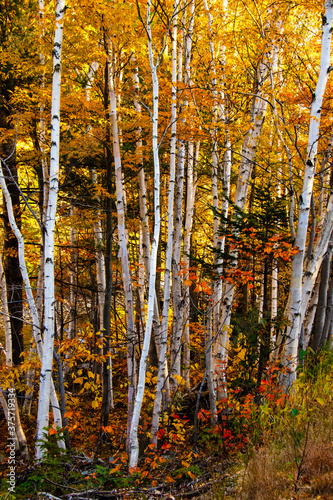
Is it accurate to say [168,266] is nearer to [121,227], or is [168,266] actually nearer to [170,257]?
[170,257]

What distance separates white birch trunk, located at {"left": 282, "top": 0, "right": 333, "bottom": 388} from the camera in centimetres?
416

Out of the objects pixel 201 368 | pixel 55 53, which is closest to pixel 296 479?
pixel 55 53

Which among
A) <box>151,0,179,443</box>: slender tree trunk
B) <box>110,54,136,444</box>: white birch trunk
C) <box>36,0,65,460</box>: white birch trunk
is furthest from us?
<box>110,54,136,444</box>: white birch trunk

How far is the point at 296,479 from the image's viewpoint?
2.72 meters

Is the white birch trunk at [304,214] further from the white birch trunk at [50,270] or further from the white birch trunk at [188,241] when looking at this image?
the white birch trunk at [188,241]

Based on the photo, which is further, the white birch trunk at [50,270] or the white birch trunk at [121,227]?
the white birch trunk at [121,227]

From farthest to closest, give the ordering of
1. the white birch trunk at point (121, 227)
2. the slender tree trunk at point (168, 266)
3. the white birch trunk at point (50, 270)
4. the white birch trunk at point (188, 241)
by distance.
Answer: the white birch trunk at point (188, 241)
the white birch trunk at point (121, 227)
the slender tree trunk at point (168, 266)
the white birch trunk at point (50, 270)

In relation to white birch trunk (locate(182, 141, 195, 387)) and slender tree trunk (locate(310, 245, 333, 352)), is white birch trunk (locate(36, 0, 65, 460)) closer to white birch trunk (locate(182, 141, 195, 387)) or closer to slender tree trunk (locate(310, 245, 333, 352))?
white birch trunk (locate(182, 141, 195, 387))

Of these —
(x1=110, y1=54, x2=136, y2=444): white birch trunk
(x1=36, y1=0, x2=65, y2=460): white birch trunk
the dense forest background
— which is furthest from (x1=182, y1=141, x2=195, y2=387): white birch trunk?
(x1=36, y1=0, x2=65, y2=460): white birch trunk

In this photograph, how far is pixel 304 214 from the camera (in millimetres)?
4352

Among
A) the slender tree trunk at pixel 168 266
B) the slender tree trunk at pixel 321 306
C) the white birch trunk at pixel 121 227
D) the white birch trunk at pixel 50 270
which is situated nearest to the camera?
the white birch trunk at pixel 50 270

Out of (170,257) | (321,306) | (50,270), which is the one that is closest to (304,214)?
(170,257)

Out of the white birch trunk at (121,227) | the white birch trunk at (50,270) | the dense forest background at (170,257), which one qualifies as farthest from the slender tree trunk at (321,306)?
the white birch trunk at (50,270)

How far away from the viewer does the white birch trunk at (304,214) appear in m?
4.16
